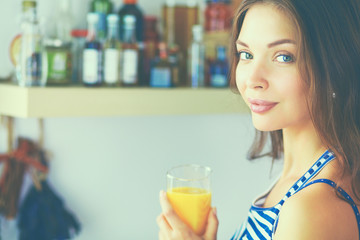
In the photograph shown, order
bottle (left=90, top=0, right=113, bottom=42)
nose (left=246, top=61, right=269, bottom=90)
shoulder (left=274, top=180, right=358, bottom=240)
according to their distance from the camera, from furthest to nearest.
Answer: bottle (left=90, top=0, right=113, bottom=42) < nose (left=246, top=61, right=269, bottom=90) < shoulder (left=274, top=180, right=358, bottom=240)

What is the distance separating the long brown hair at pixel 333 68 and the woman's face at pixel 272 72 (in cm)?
2

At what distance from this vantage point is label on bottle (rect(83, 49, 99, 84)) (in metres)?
1.45

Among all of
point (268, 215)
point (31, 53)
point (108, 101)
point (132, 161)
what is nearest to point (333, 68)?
point (268, 215)

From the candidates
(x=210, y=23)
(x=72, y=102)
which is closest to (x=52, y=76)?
(x=72, y=102)

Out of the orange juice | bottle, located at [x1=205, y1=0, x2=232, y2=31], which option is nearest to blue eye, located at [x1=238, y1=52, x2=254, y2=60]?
Answer: the orange juice

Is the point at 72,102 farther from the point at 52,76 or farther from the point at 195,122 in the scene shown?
the point at 195,122

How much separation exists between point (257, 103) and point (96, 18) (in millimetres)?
827

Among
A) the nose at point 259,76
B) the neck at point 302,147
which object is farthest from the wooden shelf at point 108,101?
the nose at point 259,76

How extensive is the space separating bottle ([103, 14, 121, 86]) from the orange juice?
25.5 inches

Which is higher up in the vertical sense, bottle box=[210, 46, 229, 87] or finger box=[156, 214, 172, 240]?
bottle box=[210, 46, 229, 87]

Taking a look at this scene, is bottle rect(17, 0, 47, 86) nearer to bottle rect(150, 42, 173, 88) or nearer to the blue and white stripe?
bottle rect(150, 42, 173, 88)

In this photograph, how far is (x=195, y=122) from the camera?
6.29ft

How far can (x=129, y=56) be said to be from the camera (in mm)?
1508

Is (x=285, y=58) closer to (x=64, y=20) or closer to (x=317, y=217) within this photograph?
(x=317, y=217)
